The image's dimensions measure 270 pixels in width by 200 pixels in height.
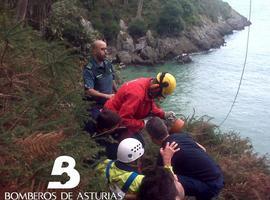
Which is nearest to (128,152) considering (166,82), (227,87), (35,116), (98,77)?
(35,116)

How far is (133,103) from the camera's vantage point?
15.8ft

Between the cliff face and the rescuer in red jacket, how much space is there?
3236 centimetres

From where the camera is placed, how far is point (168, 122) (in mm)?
5062

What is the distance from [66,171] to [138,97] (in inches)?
70.7

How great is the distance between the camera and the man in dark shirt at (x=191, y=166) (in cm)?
406

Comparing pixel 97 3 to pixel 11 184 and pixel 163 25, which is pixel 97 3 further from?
pixel 11 184

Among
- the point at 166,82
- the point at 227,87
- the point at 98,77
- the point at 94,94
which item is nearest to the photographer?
the point at 166,82

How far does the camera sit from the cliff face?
3928 cm

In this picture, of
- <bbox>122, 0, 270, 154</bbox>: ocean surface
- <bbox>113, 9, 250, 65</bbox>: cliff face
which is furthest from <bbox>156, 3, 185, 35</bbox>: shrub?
<bbox>122, 0, 270, 154</bbox>: ocean surface

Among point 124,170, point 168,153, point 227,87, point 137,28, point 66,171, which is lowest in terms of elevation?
point 227,87

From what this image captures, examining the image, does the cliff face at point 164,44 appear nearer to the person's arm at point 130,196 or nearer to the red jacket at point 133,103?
the red jacket at point 133,103

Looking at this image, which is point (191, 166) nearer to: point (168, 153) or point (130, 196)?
point (168, 153)

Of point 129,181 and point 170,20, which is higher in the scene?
point 129,181

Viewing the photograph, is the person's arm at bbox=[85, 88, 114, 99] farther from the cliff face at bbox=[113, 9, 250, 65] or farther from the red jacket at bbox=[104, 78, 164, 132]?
the cliff face at bbox=[113, 9, 250, 65]
